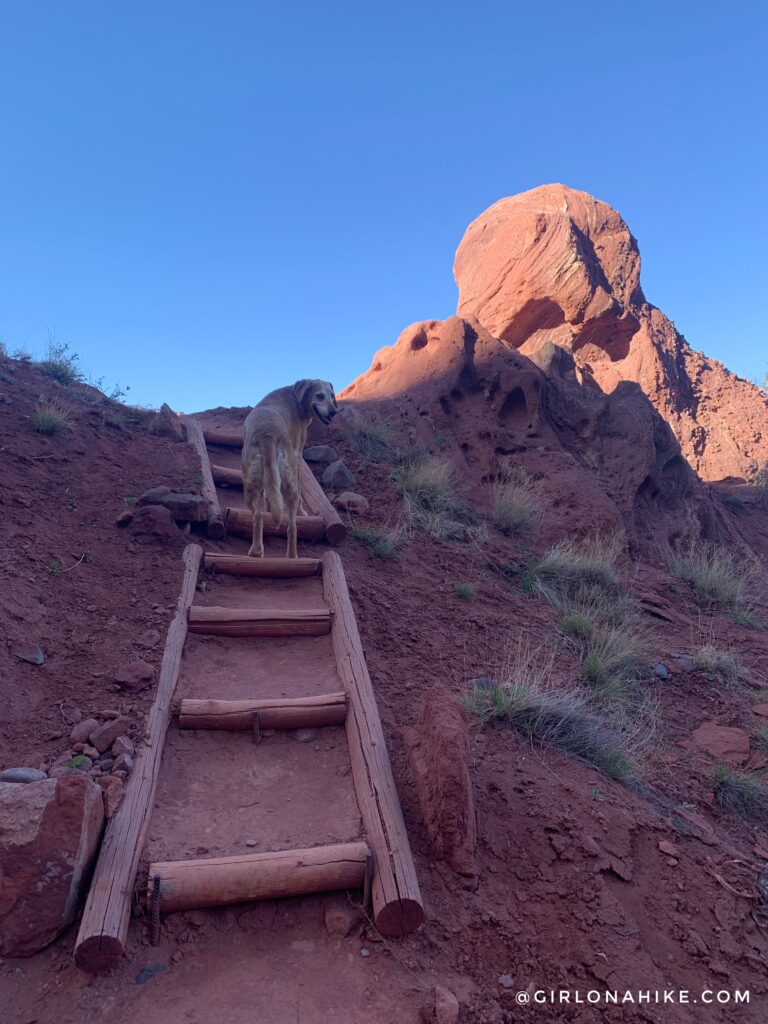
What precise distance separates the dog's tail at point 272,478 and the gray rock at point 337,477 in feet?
7.77

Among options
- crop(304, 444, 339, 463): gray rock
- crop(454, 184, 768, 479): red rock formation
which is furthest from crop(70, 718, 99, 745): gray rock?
crop(454, 184, 768, 479): red rock formation

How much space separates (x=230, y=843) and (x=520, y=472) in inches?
307

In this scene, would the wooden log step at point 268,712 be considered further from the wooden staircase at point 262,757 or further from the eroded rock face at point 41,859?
the eroded rock face at point 41,859

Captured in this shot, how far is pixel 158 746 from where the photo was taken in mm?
3281

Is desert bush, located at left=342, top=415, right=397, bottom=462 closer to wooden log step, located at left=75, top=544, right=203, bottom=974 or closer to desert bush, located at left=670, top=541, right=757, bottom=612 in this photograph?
desert bush, located at left=670, top=541, right=757, bottom=612

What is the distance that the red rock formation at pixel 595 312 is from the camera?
1452 centimetres

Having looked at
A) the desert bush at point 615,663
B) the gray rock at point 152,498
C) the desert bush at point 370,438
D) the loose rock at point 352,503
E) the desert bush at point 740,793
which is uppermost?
the desert bush at point 370,438

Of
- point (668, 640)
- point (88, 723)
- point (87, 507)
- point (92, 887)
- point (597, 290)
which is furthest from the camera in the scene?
point (597, 290)

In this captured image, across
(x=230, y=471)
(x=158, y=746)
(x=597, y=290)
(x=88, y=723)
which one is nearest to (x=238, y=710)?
(x=158, y=746)

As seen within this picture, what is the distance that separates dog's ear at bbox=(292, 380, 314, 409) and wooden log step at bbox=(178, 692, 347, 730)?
399 centimetres

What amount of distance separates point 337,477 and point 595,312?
9564mm

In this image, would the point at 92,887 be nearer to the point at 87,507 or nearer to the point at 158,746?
the point at 158,746

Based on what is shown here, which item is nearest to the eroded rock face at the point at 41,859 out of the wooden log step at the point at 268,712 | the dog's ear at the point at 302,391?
the wooden log step at the point at 268,712

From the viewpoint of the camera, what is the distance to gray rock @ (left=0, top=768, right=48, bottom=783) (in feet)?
8.93
